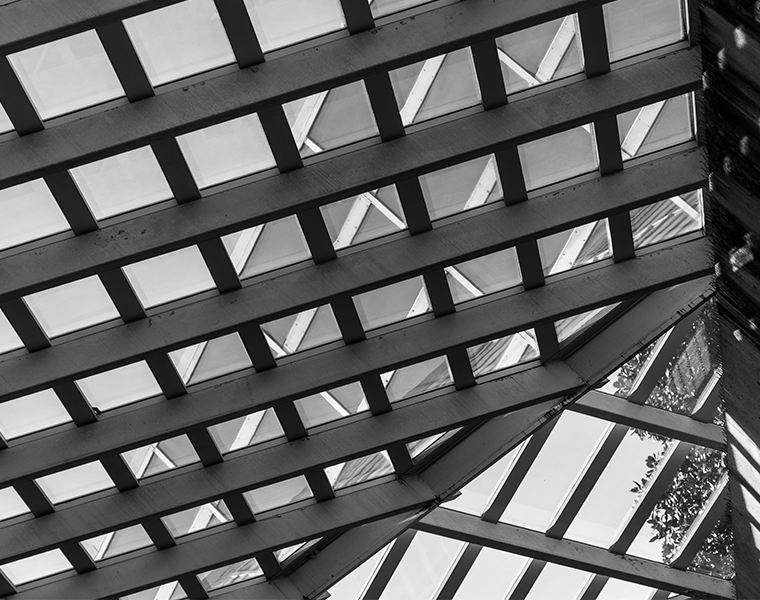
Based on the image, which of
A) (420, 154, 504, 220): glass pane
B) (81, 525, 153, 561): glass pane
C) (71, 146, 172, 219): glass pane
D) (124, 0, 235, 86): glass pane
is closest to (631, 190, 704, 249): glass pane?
(420, 154, 504, 220): glass pane

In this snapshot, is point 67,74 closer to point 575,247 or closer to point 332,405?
point 332,405

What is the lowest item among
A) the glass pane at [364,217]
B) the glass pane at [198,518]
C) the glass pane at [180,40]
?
the glass pane at [364,217]

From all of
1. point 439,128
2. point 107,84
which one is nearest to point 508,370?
point 439,128

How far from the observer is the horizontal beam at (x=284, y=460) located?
711 inches

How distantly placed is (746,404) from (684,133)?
5485 mm

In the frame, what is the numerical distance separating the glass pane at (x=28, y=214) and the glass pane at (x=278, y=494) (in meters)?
7.12

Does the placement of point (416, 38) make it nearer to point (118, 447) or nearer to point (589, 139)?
point (589, 139)

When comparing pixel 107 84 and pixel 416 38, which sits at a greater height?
pixel 107 84

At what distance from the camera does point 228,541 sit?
19859 millimetres

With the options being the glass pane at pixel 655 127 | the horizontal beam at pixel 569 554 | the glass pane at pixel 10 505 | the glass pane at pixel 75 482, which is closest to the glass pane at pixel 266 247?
the glass pane at pixel 75 482

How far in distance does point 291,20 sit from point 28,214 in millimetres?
4733

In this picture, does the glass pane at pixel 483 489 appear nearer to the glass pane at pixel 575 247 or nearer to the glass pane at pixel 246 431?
the glass pane at pixel 246 431

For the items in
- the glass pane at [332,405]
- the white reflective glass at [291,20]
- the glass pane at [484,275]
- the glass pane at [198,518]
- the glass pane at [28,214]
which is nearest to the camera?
the white reflective glass at [291,20]

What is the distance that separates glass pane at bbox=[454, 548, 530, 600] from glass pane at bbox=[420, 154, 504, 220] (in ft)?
41.3
